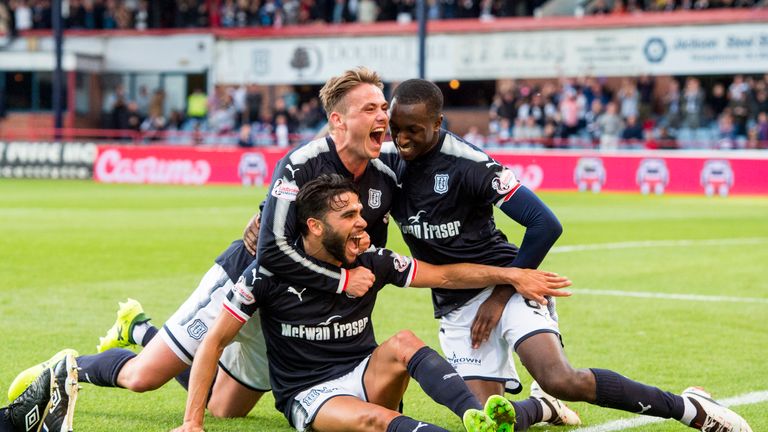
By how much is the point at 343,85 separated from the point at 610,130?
25.1m

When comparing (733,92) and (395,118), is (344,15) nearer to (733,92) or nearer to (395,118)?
(733,92)

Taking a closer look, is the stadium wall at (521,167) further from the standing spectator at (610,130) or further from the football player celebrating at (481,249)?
the football player celebrating at (481,249)

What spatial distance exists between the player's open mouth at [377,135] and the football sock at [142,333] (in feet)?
6.89

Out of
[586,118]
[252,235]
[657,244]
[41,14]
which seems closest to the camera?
[252,235]

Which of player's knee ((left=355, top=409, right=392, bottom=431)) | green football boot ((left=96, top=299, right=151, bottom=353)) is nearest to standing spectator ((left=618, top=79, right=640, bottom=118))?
green football boot ((left=96, top=299, right=151, bottom=353))

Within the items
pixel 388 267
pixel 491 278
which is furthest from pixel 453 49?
pixel 388 267

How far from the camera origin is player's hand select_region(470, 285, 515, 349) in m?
6.43

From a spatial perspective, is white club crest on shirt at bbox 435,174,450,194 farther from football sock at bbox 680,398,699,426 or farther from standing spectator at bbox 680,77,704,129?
standing spectator at bbox 680,77,704,129

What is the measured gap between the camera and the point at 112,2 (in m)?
46.2

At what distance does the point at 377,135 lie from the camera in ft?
20.4

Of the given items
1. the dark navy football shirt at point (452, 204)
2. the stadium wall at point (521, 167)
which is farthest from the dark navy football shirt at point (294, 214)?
the stadium wall at point (521, 167)

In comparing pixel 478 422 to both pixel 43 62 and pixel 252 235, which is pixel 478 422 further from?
pixel 43 62

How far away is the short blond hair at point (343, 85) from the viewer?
629cm

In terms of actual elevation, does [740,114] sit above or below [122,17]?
below
